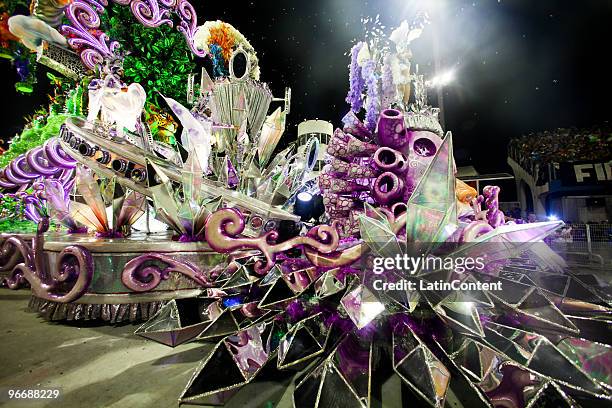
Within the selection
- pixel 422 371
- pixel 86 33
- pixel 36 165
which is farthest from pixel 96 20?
pixel 422 371

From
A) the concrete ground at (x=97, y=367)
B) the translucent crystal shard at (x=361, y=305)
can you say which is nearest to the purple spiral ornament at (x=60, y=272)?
the concrete ground at (x=97, y=367)

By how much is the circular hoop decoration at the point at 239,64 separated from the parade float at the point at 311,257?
0.04 metres

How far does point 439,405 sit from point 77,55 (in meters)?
9.24

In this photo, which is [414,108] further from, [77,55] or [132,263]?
[77,55]

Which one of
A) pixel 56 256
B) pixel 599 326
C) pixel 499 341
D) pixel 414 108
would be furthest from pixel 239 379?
pixel 414 108

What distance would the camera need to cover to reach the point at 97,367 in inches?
64.2

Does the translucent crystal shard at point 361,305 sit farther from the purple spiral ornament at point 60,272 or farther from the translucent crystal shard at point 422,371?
the purple spiral ornament at point 60,272

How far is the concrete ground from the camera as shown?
130 cm

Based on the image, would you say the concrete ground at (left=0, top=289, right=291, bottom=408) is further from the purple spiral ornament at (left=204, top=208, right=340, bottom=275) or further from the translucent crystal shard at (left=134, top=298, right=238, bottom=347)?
the purple spiral ornament at (left=204, top=208, right=340, bottom=275)

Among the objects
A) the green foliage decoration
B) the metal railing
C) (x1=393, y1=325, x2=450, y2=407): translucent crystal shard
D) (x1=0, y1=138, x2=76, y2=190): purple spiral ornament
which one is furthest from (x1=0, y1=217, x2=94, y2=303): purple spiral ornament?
the metal railing

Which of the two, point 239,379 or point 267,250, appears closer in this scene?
point 239,379

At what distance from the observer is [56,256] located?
2451mm

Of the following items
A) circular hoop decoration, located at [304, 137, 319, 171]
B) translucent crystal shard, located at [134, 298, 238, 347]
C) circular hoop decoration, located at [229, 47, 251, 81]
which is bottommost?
translucent crystal shard, located at [134, 298, 238, 347]

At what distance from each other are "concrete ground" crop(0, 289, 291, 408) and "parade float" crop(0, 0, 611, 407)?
148 mm
